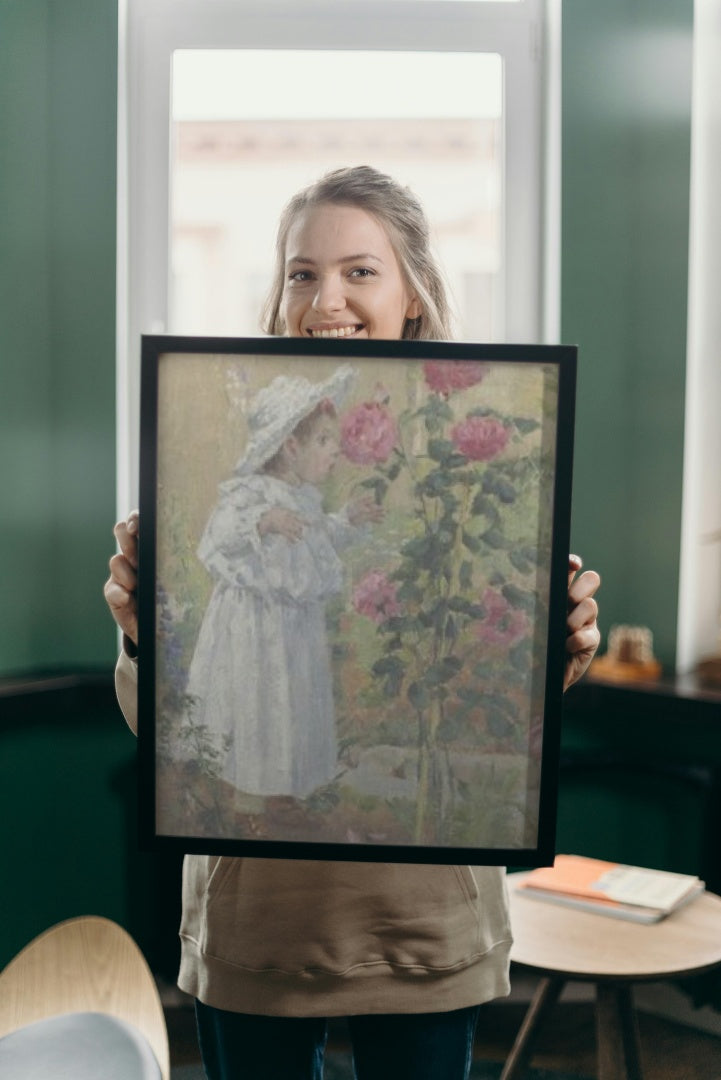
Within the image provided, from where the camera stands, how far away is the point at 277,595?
995 mm

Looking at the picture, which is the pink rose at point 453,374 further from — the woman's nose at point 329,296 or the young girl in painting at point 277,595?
the woman's nose at point 329,296

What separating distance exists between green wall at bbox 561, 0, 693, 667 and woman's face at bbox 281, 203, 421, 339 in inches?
58.8

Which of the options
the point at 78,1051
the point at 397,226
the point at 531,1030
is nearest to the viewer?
the point at 78,1051

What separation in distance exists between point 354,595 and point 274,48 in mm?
2086

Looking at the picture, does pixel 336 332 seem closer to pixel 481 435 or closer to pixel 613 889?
pixel 481 435

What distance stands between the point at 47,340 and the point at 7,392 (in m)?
0.19

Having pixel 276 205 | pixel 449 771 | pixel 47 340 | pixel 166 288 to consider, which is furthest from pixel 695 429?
pixel 449 771

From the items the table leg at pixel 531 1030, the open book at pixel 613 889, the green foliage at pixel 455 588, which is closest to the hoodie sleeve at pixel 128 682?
the green foliage at pixel 455 588

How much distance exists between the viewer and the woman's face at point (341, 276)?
3.85ft

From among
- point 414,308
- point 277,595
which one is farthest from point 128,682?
point 414,308

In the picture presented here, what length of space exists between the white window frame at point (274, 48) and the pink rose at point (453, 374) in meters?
1.75

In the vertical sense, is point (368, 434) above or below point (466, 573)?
above

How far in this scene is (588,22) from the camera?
2.60 meters

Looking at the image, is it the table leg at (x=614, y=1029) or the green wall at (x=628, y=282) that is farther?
the green wall at (x=628, y=282)
